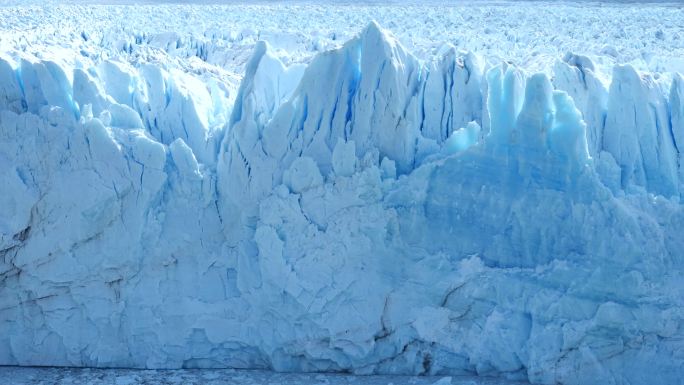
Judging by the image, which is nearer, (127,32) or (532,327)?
(532,327)

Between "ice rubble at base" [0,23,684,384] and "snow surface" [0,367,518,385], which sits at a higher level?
"ice rubble at base" [0,23,684,384]

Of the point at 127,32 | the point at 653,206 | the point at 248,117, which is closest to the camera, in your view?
the point at 653,206

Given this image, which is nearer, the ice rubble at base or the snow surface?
the ice rubble at base

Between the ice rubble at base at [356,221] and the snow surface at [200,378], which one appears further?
the snow surface at [200,378]

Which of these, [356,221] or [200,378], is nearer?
[356,221]

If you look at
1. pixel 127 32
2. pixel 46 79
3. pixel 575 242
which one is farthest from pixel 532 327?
pixel 127 32

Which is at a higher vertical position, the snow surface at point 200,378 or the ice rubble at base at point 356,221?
the ice rubble at base at point 356,221

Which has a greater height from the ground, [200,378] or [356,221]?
[356,221]

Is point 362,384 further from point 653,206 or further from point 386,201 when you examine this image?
point 653,206
